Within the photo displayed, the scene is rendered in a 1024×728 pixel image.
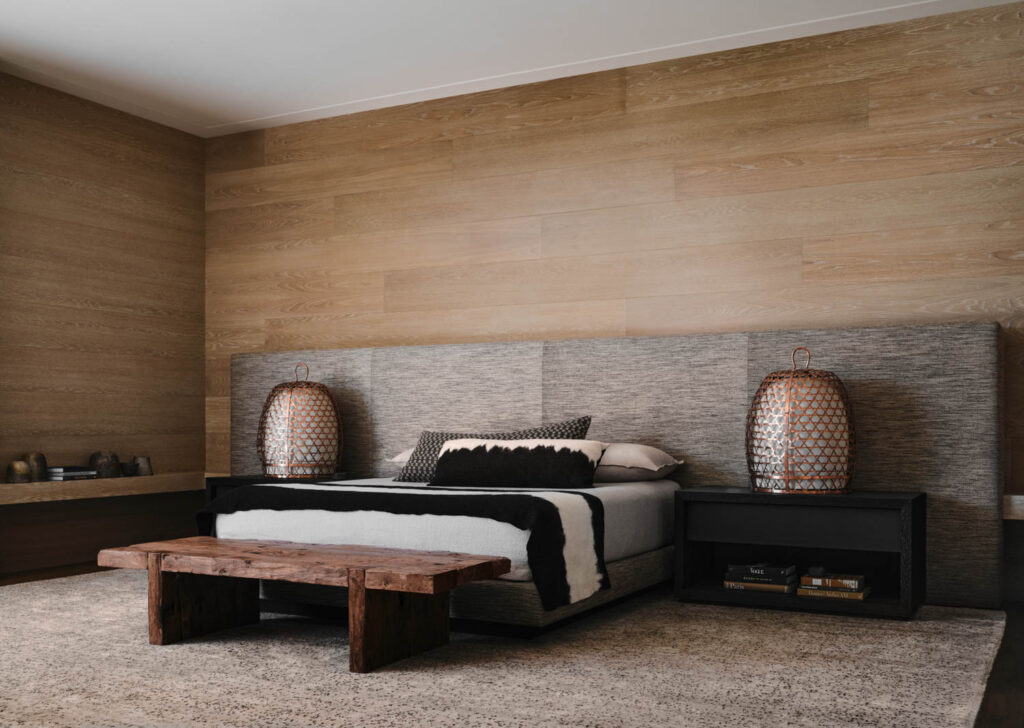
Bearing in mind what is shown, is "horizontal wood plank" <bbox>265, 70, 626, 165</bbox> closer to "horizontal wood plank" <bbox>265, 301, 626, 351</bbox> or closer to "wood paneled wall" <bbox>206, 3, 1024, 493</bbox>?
"wood paneled wall" <bbox>206, 3, 1024, 493</bbox>

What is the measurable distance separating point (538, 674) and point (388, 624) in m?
0.45

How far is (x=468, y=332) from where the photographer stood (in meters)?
5.10

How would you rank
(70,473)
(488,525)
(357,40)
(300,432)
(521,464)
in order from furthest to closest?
1. (300,432)
2. (70,473)
3. (357,40)
4. (521,464)
5. (488,525)

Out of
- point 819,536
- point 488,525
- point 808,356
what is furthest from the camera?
point 808,356

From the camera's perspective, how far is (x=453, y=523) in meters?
3.23

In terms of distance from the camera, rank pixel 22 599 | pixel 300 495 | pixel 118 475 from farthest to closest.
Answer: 1. pixel 118 475
2. pixel 22 599
3. pixel 300 495

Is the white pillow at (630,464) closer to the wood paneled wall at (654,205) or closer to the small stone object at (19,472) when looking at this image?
the wood paneled wall at (654,205)

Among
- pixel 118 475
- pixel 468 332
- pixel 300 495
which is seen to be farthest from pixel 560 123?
pixel 118 475

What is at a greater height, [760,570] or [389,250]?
[389,250]

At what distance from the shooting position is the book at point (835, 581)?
3.63m

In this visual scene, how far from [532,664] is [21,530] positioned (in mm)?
3148

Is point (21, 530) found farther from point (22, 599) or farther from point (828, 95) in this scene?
point (828, 95)

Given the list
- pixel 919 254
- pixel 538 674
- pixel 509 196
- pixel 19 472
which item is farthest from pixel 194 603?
pixel 919 254

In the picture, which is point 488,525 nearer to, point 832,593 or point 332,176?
point 832,593
